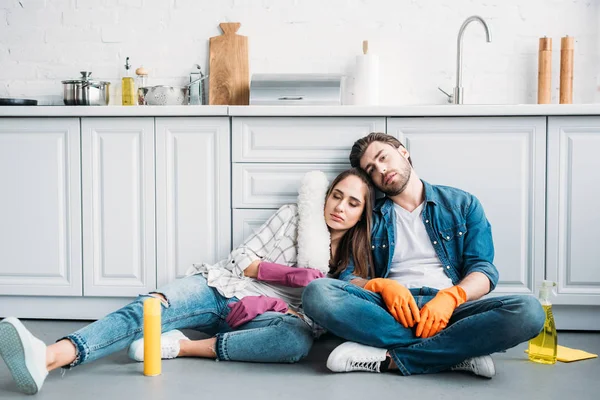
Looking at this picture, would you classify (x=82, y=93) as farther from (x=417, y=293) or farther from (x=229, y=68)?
(x=417, y=293)

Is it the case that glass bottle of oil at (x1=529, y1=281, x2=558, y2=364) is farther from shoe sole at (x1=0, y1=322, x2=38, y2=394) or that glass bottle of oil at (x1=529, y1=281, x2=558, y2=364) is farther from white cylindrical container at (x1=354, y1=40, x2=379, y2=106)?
shoe sole at (x1=0, y1=322, x2=38, y2=394)

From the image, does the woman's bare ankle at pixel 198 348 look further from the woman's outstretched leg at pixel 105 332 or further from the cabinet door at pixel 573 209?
the cabinet door at pixel 573 209

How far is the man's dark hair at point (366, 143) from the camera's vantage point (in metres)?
2.42

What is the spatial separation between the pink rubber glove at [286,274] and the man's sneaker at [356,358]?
30 cm

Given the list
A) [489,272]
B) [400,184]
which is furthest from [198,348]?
[489,272]

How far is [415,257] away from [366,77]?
102cm

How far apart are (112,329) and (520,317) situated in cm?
120

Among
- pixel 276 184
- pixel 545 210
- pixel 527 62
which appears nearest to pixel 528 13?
pixel 527 62

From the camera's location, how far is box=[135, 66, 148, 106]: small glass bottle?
2965 mm

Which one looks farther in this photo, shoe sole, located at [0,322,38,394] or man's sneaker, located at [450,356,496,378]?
man's sneaker, located at [450,356,496,378]

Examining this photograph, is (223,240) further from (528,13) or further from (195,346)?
(528,13)

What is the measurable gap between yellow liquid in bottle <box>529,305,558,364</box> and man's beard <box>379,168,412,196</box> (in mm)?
640

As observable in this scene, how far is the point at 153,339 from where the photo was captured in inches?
76.9

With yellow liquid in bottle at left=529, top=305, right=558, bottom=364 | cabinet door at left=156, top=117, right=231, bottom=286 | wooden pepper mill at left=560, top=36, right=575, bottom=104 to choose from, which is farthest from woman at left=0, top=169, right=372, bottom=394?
wooden pepper mill at left=560, top=36, right=575, bottom=104
